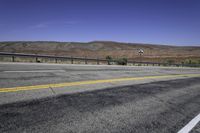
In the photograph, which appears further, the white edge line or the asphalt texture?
the white edge line

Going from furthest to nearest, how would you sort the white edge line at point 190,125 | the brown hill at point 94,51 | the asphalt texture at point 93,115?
the brown hill at point 94,51 → the white edge line at point 190,125 → the asphalt texture at point 93,115

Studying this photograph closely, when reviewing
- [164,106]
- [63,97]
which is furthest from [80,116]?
[164,106]

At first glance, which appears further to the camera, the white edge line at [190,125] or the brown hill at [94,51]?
the brown hill at [94,51]

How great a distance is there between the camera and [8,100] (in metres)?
4.95

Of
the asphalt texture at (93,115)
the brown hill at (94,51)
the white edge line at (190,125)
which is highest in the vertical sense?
the brown hill at (94,51)

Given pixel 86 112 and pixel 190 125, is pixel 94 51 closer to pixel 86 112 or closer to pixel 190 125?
pixel 86 112

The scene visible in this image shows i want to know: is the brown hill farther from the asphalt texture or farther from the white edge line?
the white edge line

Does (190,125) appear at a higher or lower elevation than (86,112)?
lower

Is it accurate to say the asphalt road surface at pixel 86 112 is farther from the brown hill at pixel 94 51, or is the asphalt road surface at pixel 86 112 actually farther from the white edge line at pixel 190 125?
the brown hill at pixel 94 51

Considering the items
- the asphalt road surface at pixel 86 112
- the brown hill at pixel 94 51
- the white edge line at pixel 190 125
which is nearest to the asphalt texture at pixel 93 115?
the asphalt road surface at pixel 86 112

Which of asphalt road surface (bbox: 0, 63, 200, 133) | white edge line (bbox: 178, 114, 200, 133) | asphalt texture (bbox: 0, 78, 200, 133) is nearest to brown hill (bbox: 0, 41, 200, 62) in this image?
asphalt road surface (bbox: 0, 63, 200, 133)

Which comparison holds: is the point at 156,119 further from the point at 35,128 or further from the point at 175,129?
the point at 35,128

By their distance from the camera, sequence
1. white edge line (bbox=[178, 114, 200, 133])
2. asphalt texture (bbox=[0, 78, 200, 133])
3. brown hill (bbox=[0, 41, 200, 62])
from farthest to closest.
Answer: brown hill (bbox=[0, 41, 200, 62]) → white edge line (bbox=[178, 114, 200, 133]) → asphalt texture (bbox=[0, 78, 200, 133])

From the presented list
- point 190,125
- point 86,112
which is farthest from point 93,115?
point 190,125
